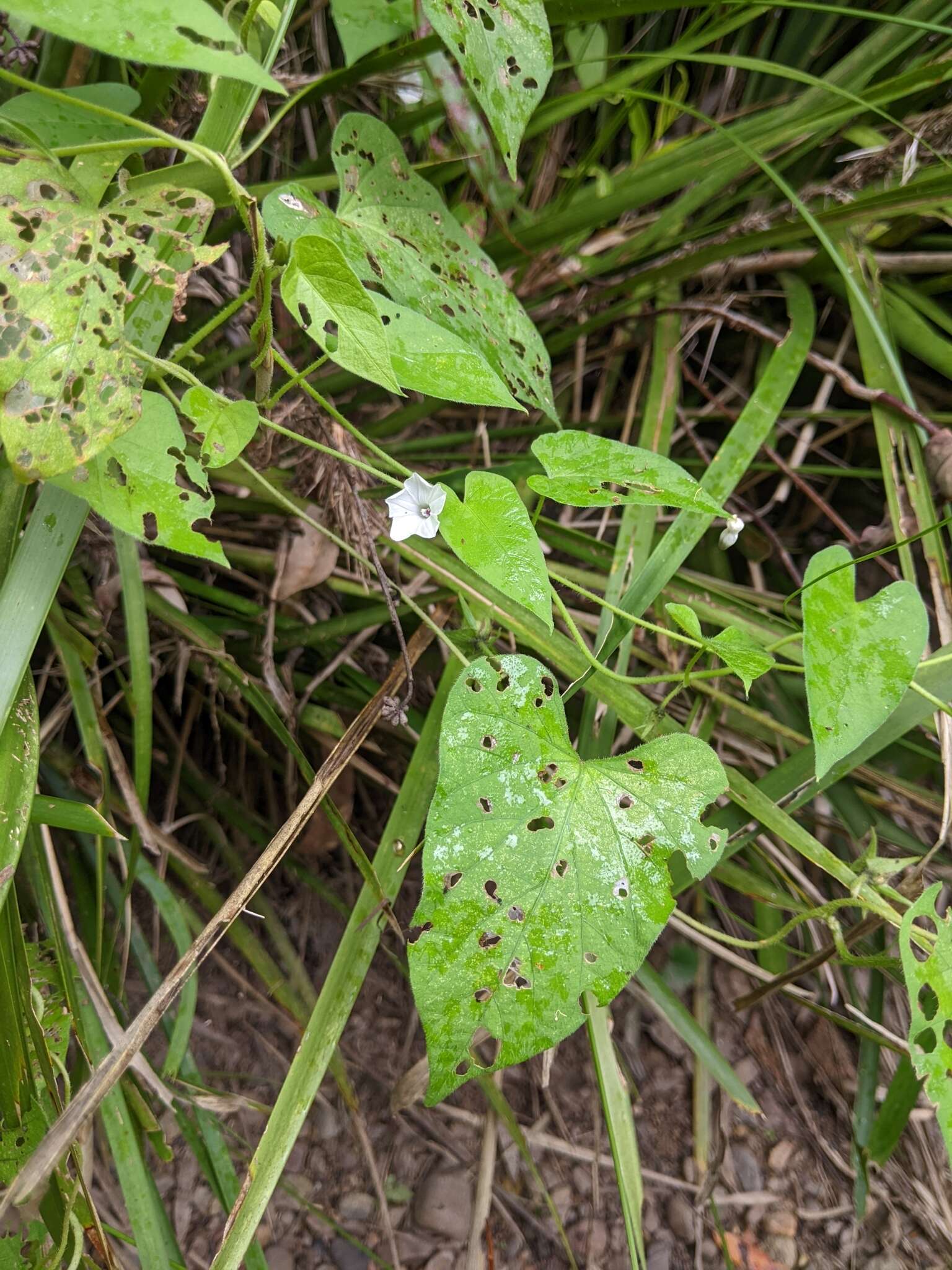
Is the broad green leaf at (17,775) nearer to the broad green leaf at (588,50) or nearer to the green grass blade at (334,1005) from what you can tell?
the green grass blade at (334,1005)

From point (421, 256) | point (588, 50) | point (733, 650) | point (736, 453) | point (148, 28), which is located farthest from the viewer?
point (588, 50)

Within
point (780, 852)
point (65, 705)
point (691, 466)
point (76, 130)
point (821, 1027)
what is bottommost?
point (821, 1027)

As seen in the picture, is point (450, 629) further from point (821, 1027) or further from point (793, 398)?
point (821, 1027)

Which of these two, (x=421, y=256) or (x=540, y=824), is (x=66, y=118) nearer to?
(x=421, y=256)

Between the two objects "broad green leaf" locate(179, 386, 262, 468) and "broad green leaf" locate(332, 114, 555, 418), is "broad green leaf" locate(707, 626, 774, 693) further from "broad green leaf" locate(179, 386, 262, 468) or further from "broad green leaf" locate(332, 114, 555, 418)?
"broad green leaf" locate(179, 386, 262, 468)

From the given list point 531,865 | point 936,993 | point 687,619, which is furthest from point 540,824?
point 936,993

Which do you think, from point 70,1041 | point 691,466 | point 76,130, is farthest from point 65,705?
point 691,466

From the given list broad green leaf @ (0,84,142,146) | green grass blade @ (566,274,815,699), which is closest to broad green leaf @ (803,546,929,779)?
green grass blade @ (566,274,815,699)
